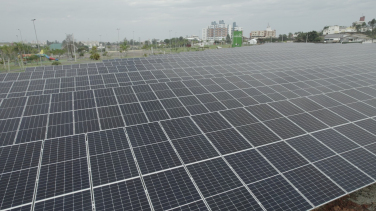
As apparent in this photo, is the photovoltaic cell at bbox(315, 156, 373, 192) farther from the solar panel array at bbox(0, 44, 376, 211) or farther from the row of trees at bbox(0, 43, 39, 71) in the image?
the row of trees at bbox(0, 43, 39, 71)

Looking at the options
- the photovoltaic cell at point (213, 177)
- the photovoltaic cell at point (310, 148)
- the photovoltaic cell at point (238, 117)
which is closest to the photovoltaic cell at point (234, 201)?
the photovoltaic cell at point (213, 177)

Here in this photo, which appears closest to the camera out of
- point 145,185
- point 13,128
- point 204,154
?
point 145,185

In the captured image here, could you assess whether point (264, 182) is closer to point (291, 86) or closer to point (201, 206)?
point (201, 206)

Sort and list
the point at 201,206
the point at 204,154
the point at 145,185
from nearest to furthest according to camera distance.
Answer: the point at 201,206 < the point at 145,185 < the point at 204,154

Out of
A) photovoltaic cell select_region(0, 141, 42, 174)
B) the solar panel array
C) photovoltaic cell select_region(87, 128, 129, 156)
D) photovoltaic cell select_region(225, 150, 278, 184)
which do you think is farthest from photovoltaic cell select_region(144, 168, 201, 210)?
photovoltaic cell select_region(0, 141, 42, 174)

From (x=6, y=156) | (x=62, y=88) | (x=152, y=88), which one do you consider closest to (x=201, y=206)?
(x=6, y=156)

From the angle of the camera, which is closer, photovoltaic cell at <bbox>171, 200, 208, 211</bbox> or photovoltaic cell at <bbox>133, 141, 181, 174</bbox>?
photovoltaic cell at <bbox>171, 200, 208, 211</bbox>

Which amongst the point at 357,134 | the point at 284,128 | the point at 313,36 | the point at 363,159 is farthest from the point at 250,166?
the point at 313,36

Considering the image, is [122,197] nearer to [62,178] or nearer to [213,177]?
[62,178]

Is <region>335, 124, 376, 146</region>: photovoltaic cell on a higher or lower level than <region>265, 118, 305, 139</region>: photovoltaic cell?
lower
